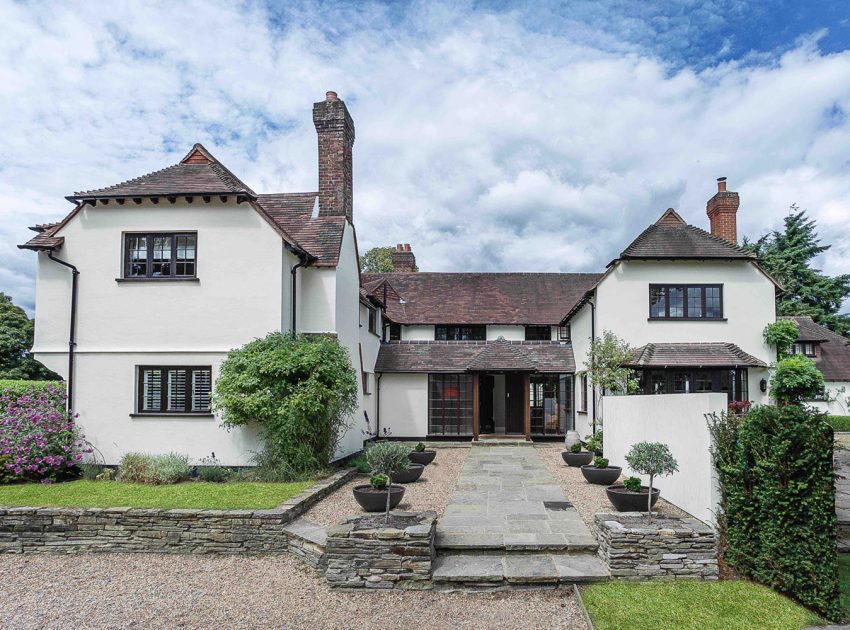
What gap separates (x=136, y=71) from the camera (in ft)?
35.2

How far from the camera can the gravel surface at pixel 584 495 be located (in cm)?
950

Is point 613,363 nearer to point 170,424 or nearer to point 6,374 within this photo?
point 170,424

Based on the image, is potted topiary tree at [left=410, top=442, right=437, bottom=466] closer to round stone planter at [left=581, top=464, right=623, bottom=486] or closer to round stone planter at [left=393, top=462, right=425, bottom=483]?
round stone planter at [left=393, top=462, right=425, bottom=483]

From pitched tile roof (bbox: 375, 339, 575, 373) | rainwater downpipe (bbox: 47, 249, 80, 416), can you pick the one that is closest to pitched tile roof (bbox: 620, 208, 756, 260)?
pitched tile roof (bbox: 375, 339, 575, 373)

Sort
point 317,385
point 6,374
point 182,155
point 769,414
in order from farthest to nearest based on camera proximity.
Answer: point 6,374, point 182,155, point 317,385, point 769,414

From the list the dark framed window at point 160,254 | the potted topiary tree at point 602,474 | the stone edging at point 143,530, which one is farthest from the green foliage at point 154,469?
the potted topiary tree at point 602,474

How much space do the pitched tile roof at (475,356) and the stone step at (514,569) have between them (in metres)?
13.4

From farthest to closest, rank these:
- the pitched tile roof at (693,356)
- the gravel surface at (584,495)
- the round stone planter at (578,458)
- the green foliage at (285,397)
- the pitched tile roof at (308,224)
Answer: the pitched tile roof at (693,356) → the round stone planter at (578,458) → the pitched tile roof at (308,224) → the green foliage at (285,397) → the gravel surface at (584,495)

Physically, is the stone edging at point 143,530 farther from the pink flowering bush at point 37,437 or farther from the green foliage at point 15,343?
the green foliage at point 15,343

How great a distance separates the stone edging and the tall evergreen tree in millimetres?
38202

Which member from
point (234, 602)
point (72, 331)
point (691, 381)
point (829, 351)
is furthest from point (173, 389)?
point (829, 351)

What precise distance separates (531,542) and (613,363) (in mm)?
10632

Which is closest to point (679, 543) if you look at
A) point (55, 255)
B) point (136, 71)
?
point (136, 71)

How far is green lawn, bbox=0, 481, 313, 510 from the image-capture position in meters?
9.51
